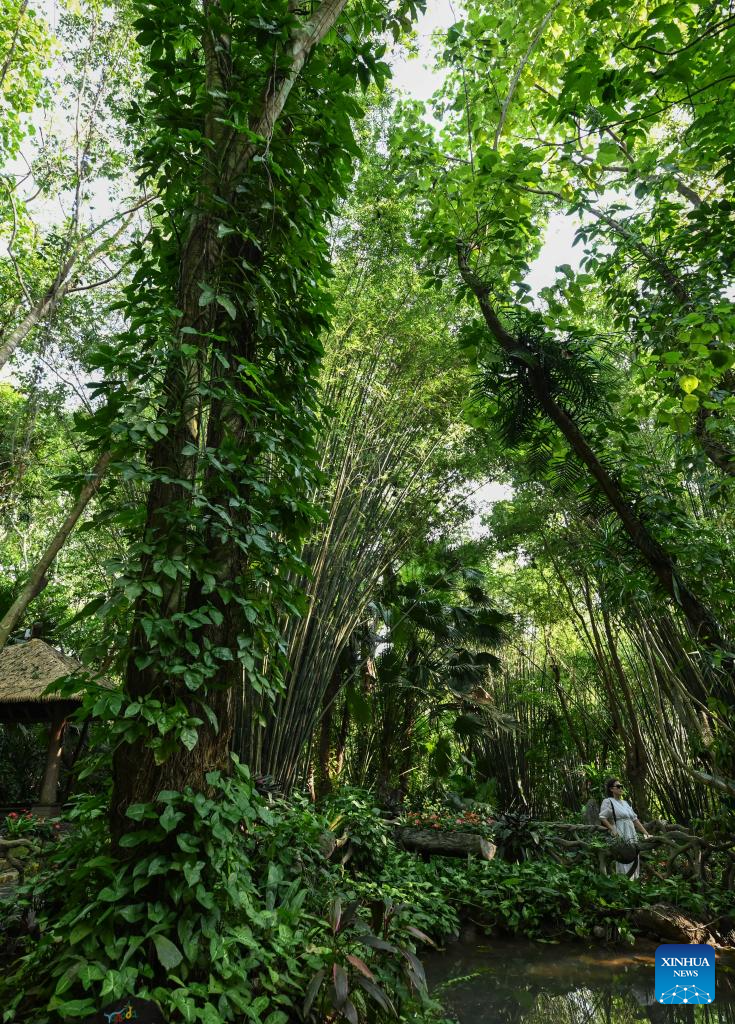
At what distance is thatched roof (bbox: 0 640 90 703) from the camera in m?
6.06

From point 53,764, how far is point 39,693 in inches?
31.3

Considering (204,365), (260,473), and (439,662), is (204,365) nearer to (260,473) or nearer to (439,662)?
(260,473)

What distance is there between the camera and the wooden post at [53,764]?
5996 mm

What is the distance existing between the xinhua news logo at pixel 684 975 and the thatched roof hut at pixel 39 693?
5183mm

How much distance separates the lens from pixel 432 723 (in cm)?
740

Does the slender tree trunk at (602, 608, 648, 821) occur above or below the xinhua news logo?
above

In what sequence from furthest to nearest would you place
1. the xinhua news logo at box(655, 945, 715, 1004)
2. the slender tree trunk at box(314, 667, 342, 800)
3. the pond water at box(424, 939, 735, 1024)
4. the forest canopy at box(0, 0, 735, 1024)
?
1. the slender tree trunk at box(314, 667, 342, 800)
2. the xinhua news logo at box(655, 945, 715, 1004)
3. the pond water at box(424, 939, 735, 1024)
4. the forest canopy at box(0, 0, 735, 1024)

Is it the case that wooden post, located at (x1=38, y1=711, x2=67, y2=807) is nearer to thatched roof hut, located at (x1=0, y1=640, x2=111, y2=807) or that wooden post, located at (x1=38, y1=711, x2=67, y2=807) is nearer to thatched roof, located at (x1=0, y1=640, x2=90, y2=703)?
thatched roof hut, located at (x1=0, y1=640, x2=111, y2=807)

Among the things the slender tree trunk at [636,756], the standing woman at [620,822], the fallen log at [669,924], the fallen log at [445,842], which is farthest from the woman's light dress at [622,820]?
the slender tree trunk at [636,756]

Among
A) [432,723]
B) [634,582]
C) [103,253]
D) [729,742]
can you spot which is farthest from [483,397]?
[432,723]

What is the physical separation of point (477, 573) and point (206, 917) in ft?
18.9

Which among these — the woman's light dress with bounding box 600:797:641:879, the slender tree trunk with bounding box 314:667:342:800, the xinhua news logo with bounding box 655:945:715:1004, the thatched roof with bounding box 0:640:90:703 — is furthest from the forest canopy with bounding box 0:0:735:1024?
the thatched roof with bounding box 0:640:90:703

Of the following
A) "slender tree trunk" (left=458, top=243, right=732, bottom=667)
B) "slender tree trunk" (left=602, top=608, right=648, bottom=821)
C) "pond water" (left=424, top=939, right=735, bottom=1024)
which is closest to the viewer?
"slender tree trunk" (left=458, top=243, right=732, bottom=667)

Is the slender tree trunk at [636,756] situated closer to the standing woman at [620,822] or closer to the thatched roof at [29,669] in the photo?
the standing woman at [620,822]
